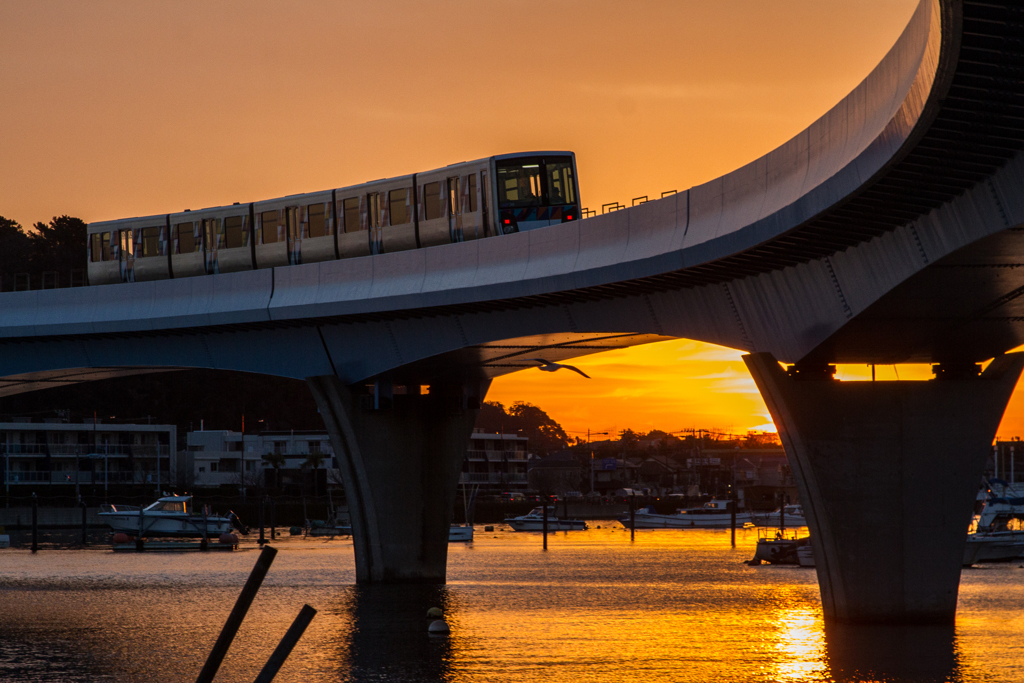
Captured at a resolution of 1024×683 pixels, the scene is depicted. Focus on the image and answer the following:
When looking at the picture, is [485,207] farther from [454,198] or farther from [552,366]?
[552,366]

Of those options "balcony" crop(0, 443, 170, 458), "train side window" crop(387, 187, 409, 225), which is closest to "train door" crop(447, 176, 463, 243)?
"train side window" crop(387, 187, 409, 225)

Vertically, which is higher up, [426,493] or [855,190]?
[855,190]

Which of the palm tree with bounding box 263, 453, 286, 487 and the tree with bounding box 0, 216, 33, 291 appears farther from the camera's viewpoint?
the tree with bounding box 0, 216, 33, 291

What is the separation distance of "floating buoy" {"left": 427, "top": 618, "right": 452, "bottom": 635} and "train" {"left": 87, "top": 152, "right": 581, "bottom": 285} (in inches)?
548

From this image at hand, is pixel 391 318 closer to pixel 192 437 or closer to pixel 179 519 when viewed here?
pixel 179 519

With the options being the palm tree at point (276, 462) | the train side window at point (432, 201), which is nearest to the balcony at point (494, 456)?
the palm tree at point (276, 462)

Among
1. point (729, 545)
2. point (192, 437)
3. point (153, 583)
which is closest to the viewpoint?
point (153, 583)

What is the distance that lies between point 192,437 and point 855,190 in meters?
130

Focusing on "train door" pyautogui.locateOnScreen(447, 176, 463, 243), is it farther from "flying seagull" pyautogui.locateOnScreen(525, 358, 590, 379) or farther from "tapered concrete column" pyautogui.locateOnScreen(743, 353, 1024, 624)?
"tapered concrete column" pyautogui.locateOnScreen(743, 353, 1024, 624)

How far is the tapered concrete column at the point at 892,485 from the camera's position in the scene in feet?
92.7

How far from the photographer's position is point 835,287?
2561cm

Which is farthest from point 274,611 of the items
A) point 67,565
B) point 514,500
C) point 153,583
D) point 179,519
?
point 514,500

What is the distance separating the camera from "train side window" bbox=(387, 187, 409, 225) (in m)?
42.3

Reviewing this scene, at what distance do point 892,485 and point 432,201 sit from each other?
731 inches
